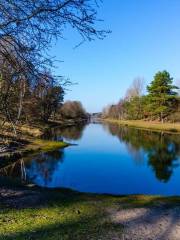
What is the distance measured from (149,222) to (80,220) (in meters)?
1.85

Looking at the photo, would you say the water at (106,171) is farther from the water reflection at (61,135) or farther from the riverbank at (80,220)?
the water reflection at (61,135)

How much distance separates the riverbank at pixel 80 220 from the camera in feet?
28.2

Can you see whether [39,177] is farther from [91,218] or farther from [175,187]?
[91,218]

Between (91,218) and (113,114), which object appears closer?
(91,218)

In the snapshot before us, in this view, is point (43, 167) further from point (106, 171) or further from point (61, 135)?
point (61, 135)

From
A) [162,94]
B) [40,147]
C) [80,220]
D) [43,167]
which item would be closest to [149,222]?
[80,220]

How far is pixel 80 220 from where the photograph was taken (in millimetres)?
9859

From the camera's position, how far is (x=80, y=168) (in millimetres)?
26500

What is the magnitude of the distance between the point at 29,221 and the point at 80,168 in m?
17.0


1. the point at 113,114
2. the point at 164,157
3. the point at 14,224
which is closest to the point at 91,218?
the point at 14,224

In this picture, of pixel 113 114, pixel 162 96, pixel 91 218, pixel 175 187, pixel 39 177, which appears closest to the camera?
pixel 91 218

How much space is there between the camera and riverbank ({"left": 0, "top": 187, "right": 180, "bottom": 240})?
859 cm

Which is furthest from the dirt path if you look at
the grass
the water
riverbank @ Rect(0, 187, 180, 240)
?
the grass

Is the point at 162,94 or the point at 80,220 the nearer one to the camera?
the point at 80,220
